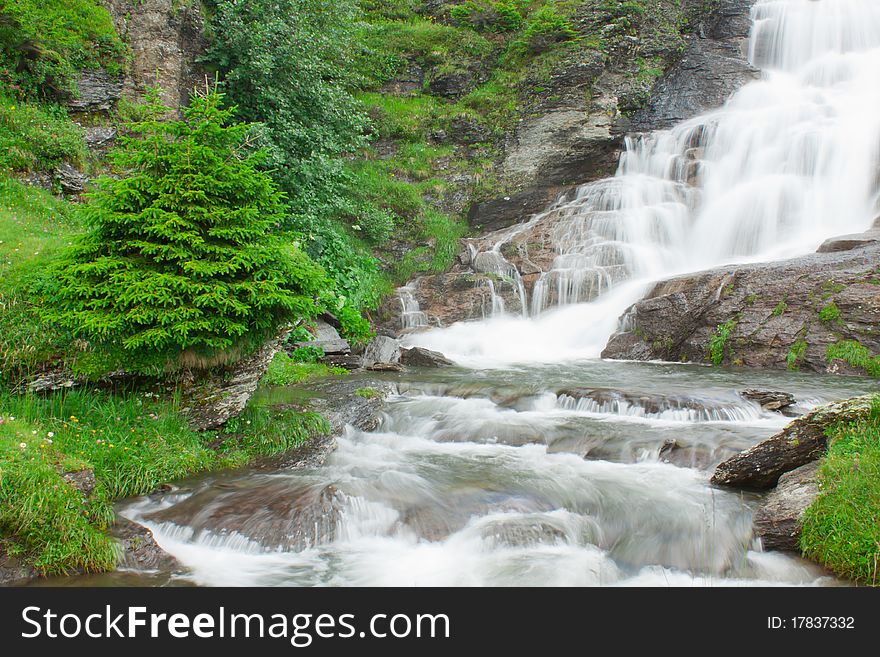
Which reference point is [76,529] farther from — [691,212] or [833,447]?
[691,212]

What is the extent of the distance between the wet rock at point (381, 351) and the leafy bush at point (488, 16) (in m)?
21.1

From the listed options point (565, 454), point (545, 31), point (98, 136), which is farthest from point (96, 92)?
point (545, 31)

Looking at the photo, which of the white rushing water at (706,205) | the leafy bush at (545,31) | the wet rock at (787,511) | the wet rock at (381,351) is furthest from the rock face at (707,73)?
the wet rock at (787,511)

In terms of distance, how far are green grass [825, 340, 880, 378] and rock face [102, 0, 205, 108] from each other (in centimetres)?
1786

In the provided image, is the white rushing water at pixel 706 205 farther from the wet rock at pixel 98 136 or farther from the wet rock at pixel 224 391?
the wet rock at pixel 98 136

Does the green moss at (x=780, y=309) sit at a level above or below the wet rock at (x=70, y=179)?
below

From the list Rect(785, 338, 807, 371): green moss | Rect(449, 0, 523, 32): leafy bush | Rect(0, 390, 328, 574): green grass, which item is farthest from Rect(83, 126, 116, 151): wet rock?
Rect(449, 0, 523, 32): leafy bush

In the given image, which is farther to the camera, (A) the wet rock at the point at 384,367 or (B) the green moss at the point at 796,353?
(A) the wet rock at the point at 384,367

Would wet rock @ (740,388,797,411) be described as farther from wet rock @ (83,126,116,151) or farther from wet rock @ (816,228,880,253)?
wet rock @ (83,126,116,151)

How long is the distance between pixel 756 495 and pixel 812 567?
4.25ft

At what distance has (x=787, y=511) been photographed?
194 inches

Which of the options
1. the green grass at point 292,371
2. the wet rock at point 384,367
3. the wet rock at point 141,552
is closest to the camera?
the wet rock at point 141,552

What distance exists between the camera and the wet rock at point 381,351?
14.0 metres
